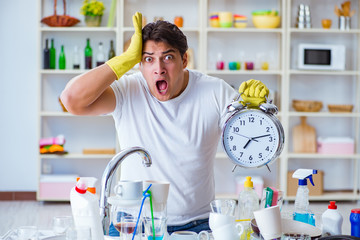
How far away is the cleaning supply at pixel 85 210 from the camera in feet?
5.67

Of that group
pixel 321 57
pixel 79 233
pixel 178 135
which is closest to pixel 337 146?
pixel 321 57

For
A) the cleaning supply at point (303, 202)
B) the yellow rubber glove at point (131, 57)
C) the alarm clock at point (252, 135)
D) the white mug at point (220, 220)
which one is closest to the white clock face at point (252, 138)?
the alarm clock at point (252, 135)

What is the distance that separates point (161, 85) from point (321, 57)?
326 cm

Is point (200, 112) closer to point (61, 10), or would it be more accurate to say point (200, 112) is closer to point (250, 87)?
point (250, 87)

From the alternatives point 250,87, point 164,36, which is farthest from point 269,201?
point 164,36

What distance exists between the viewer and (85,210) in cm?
173

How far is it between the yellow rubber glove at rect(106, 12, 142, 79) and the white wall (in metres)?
3.31

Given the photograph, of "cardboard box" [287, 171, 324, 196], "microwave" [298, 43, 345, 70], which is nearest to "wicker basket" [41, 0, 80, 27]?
"microwave" [298, 43, 345, 70]

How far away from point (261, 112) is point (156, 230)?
1.83 ft

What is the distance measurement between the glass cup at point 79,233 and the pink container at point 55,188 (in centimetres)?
358

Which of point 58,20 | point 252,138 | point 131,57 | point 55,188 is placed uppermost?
point 58,20

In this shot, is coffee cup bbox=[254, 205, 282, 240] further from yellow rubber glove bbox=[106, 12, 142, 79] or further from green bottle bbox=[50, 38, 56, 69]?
green bottle bbox=[50, 38, 56, 69]

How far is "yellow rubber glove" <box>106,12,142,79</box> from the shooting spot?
89.3 inches

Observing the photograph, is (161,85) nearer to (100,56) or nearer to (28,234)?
(28,234)
